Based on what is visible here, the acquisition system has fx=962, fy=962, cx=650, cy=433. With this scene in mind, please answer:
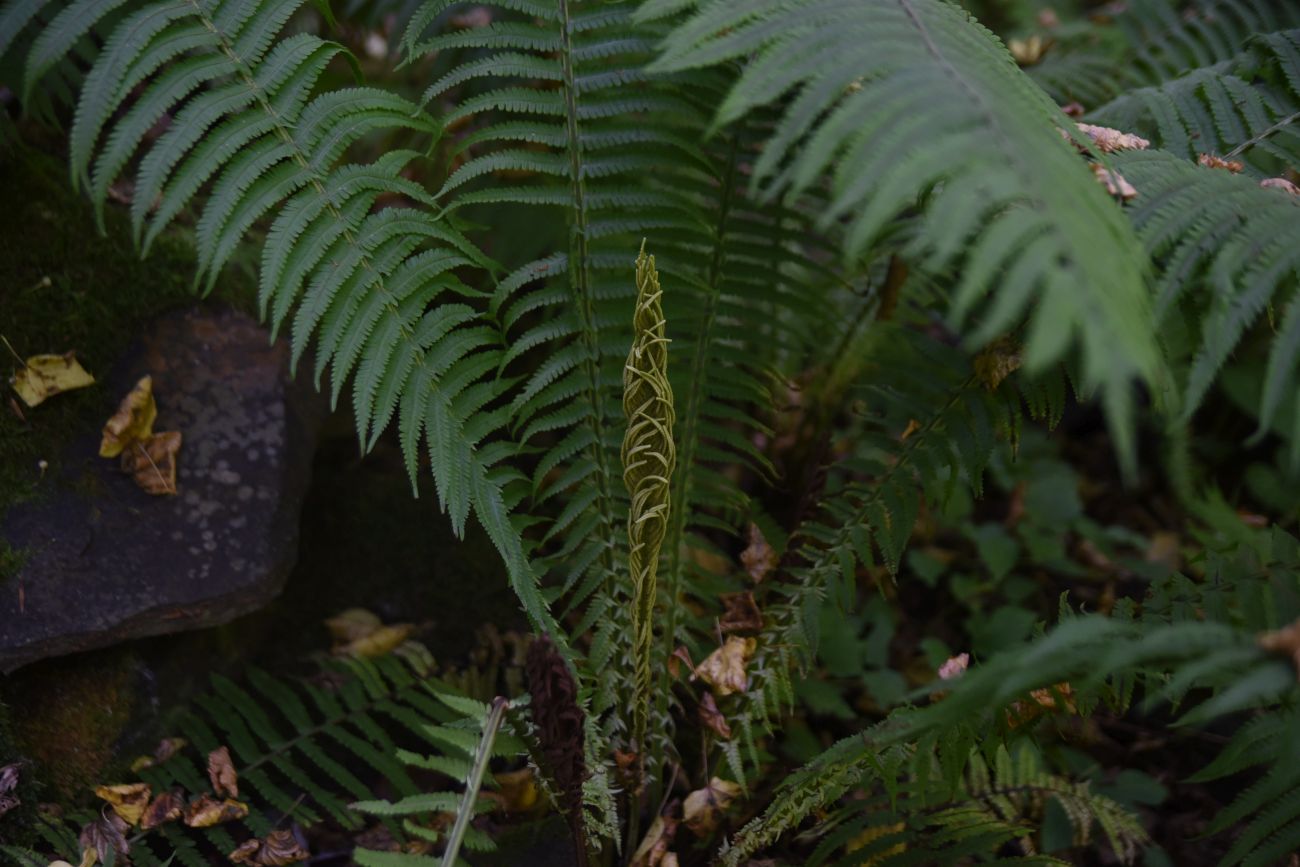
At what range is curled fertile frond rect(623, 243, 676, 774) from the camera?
1.26 meters

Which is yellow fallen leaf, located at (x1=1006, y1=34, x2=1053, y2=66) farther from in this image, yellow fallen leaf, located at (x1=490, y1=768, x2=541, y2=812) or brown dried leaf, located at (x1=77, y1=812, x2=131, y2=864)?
brown dried leaf, located at (x1=77, y1=812, x2=131, y2=864)

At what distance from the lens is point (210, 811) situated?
1.68 meters

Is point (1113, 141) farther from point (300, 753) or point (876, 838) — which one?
point (300, 753)

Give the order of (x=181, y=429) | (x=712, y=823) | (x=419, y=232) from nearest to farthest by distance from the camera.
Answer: (x=419, y=232) < (x=712, y=823) < (x=181, y=429)

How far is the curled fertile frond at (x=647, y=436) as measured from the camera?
126 centimetres

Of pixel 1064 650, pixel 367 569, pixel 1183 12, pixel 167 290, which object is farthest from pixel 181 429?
pixel 1183 12

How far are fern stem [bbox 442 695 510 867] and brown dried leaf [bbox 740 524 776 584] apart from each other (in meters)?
0.73

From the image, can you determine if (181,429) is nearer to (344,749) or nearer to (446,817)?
(344,749)

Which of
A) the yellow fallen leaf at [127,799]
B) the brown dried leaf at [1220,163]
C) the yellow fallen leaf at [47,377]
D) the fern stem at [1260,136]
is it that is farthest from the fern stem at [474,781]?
the fern stem at [1260,136]

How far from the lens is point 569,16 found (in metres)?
1.62

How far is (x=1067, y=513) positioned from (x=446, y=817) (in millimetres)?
1680

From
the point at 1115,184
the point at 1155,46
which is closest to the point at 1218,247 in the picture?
the point at 1115,184

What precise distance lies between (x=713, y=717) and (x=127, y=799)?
1041 mm

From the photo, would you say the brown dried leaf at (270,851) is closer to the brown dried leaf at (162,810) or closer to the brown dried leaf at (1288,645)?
the brown dried leaf at (162,810)
